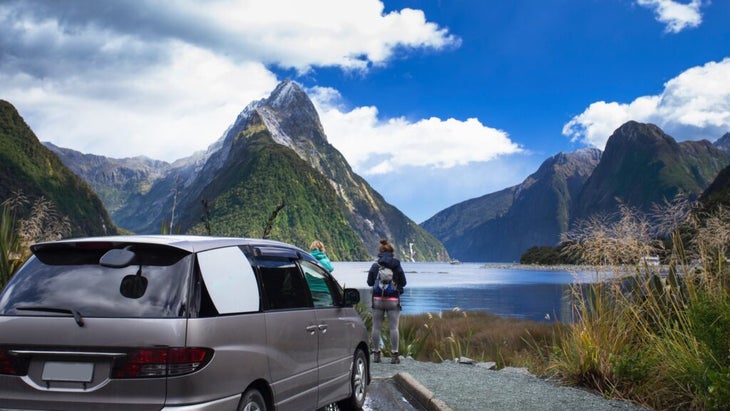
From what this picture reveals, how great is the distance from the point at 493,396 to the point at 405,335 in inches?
307

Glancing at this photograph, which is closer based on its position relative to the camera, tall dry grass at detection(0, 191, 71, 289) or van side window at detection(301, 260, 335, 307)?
van side window at detection(301, 260, 335, 307)

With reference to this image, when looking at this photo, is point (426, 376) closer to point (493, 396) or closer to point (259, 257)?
point (493, 396)

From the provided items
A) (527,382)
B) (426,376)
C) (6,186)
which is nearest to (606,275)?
(527,382)

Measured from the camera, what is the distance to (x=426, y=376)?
1052 cm

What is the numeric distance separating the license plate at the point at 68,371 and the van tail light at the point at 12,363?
16 centimetres

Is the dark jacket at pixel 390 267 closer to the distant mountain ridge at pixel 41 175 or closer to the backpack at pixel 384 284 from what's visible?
the backpack at pixel 384 284

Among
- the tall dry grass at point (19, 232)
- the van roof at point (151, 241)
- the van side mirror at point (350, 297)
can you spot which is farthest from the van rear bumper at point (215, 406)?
the tall dry grass at point (19, 232)

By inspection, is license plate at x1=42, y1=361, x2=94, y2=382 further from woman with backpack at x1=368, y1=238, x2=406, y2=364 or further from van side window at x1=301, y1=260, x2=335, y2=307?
woman with backpack at x1=368, y1=238, x2=406, y2=364

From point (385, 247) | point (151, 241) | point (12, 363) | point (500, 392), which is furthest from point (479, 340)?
point (12, 363)

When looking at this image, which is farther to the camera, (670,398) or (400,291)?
(400,291)

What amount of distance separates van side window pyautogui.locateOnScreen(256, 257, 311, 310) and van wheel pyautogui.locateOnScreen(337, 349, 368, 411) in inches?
66.0

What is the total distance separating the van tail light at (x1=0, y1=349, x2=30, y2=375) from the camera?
4.32 m

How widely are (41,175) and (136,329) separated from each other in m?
167

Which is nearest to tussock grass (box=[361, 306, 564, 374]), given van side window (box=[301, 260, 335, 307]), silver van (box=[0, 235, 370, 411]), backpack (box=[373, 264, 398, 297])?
backpack (box=[373, 264, 398, 297])
